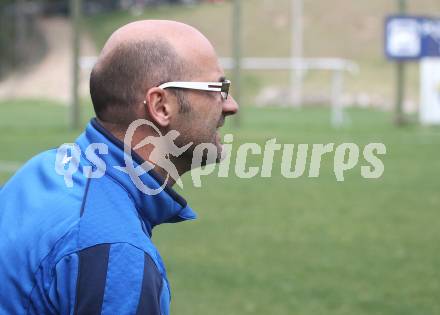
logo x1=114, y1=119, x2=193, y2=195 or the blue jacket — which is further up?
logo x1=114, y1=119, x2=193, y2=195

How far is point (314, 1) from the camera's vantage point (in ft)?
215

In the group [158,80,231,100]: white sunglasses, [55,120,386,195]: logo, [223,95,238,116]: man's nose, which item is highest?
[158,80,231,100]: white sunglasses

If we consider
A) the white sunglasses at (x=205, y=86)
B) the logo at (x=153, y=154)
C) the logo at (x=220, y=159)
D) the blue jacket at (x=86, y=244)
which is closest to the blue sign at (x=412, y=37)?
the logo at (x=220, y=159)

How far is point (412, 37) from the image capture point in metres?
27.5

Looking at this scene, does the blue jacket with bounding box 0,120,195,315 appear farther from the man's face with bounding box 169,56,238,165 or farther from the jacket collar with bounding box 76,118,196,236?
the man's face with bounding box 169,56,238,165

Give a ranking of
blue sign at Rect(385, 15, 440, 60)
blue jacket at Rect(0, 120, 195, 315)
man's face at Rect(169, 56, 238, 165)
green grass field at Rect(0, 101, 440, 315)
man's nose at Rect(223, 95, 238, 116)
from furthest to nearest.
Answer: blue sign at Rect(385, 15, 440, 60)
green grass field at Rect(0, 101, 440, 315)
man's nose at Rect(223, 95, 238, 116)
man's face at Rect(169, 56, 238, 165)
blue jacket at Rect(0, 120, 195, 315)

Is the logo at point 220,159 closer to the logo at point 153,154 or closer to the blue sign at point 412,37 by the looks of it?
the logo at point 153,154

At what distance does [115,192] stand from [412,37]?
84.6ft

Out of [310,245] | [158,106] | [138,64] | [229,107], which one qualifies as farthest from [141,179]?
[310,245]

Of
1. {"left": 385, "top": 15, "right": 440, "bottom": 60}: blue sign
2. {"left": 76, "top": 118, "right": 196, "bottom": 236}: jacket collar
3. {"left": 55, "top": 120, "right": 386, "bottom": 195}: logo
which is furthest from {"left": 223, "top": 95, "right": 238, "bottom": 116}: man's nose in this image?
{"left": 385, "top": 15, "right": 440, "bottom": 60}: blue sign

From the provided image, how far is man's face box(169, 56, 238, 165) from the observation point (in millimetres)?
2730

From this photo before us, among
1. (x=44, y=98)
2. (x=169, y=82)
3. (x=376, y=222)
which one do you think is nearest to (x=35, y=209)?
(x=169, y=82)

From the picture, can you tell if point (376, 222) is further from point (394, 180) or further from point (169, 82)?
point (169, 82)

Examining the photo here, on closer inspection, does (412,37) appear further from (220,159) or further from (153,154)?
(153,154)
